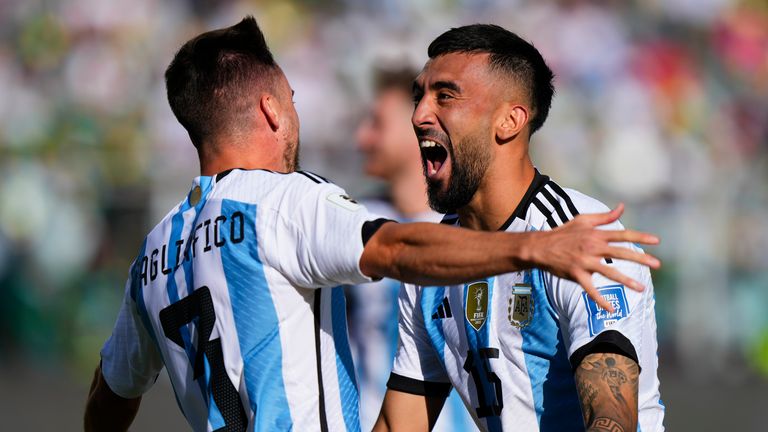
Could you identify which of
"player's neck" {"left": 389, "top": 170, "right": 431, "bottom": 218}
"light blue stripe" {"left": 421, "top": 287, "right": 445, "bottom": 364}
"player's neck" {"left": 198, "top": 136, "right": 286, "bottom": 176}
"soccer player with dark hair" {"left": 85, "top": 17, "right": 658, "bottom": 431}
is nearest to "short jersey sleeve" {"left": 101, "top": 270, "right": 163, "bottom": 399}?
"soccer player with dark hair" {"left": 85, "top": 17, "right": 658, "bottom": 431}

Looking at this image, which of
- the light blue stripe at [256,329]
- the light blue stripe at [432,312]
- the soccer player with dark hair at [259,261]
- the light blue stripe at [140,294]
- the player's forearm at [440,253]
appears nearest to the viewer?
the player's forearm at [440,253]

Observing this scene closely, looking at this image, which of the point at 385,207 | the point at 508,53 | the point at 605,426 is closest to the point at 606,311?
the point at 605,426

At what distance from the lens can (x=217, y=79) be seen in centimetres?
364

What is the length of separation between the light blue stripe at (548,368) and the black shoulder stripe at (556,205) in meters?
0.22

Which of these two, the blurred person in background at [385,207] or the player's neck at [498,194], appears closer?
the player's neck at [498,194]

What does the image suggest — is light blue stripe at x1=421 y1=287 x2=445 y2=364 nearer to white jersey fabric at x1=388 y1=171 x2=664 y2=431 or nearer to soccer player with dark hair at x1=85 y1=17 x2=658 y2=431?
white jersey fabric at x1=388 y1=171 x2=664 y2=431

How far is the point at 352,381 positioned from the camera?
3.45 meters

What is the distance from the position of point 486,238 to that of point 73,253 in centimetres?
896

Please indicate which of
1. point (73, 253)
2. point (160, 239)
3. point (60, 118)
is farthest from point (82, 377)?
point (160, 239)

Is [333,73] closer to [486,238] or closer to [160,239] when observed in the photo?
[160,239]

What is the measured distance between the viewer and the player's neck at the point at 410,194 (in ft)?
20.1

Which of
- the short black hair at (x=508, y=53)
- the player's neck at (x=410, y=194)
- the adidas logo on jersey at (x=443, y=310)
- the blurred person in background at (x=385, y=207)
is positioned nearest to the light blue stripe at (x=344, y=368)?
the adidas logo on jersey at (x=443, y=310)

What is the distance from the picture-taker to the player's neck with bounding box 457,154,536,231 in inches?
152

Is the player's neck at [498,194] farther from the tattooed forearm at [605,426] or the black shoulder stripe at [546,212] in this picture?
the tattooed forearm at [605,426]
